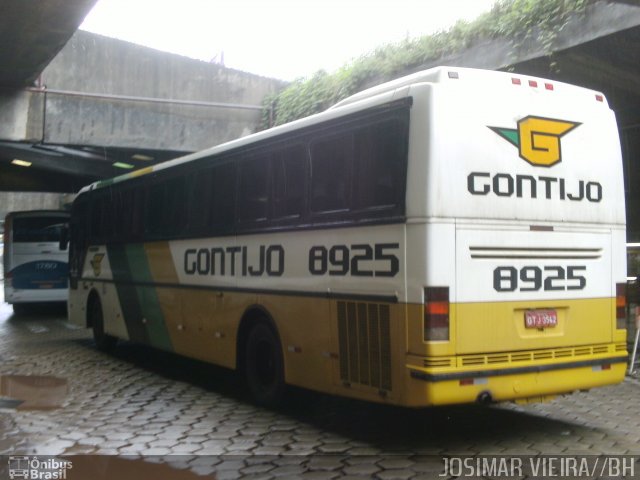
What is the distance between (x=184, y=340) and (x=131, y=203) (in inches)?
116

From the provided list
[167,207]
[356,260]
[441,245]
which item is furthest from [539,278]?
[167,207]

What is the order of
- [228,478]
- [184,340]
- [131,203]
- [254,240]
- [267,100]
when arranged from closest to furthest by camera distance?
[228,478], [254,240], [184,340], [131,203], [267,100]

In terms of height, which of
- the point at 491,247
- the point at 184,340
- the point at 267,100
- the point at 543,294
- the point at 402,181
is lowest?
the point at 184,340

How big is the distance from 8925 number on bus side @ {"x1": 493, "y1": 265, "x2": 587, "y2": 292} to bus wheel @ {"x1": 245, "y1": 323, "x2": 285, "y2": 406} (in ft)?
8.92

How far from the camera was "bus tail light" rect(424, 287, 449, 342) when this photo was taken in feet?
19.7

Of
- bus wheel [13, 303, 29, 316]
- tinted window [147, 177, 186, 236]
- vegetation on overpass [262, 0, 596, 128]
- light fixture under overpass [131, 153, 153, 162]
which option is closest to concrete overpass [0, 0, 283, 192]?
light fixture under overpass [131, 153, 153, 162]

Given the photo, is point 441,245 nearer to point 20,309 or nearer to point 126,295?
point 126,295

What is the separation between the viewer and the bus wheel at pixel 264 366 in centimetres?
820

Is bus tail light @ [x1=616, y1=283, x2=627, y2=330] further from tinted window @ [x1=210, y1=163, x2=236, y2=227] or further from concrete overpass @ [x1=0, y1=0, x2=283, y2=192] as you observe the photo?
concrete overpass @ [x1=0, y1=0, x2=283, y2=192]

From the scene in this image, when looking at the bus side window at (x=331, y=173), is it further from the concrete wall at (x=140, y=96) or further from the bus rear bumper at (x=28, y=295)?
the bus rear bumper at (x=28, y=295)

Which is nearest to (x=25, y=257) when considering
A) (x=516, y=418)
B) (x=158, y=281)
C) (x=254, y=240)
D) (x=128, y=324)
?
(x=128, y=324)

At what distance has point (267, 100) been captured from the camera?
20172 mm

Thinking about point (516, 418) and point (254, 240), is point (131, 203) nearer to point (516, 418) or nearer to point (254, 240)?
point (254, 240)

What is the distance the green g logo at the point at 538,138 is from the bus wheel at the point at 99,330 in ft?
30.7
